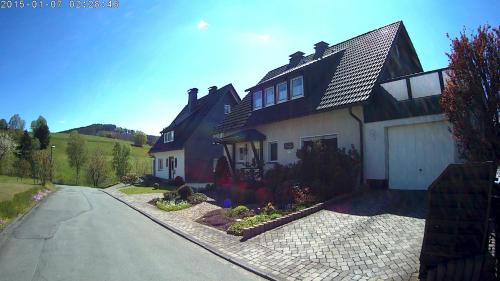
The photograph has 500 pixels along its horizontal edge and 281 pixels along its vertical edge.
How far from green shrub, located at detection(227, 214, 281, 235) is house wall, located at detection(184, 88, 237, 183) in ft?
72.8

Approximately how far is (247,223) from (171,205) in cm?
798

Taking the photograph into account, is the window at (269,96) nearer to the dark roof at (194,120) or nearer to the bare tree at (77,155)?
the dark roof at (194,120)

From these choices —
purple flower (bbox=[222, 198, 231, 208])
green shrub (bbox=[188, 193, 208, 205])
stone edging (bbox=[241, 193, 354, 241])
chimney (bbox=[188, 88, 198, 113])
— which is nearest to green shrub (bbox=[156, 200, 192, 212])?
green shrub (bbox=[188, 193, 208, 205])

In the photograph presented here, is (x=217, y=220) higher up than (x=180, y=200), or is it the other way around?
(x=217, y=220)

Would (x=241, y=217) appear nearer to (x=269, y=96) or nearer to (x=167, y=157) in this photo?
(x=269, y=96)

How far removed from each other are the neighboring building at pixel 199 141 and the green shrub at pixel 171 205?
13804 mm

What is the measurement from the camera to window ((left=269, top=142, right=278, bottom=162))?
66.0 feet

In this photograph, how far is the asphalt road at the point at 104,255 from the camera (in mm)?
6910

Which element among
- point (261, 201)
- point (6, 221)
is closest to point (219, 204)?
point (261, 201)

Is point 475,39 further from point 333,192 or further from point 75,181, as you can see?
point 75,181

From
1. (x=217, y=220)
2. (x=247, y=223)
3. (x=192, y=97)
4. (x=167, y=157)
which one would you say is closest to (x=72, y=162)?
(x=167, y=157)

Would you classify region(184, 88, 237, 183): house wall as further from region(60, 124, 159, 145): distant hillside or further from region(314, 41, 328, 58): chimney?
region(60, 124, 159, 145): distant hillside

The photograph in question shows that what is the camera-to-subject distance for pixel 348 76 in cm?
1670

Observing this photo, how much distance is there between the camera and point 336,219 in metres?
10.0
